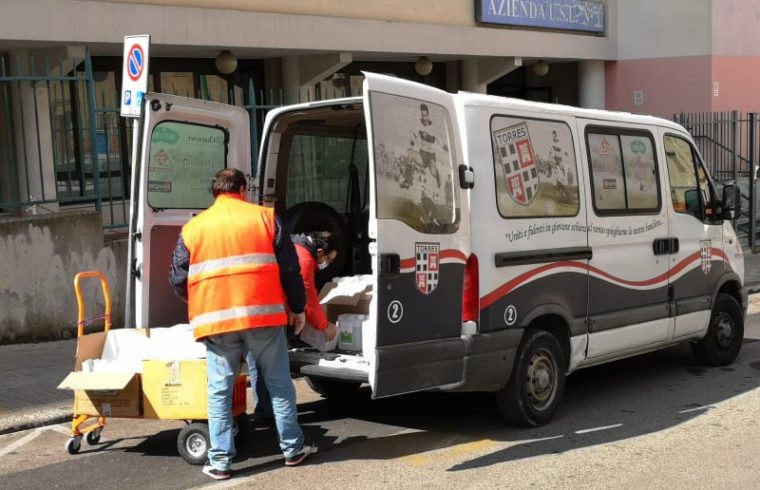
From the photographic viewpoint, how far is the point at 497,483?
5.16 meters

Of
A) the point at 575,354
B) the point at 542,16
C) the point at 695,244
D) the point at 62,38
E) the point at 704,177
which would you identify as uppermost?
the point at 542,16

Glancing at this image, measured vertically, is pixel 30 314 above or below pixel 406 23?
below

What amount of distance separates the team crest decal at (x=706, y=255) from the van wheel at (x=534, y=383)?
206 centimetres

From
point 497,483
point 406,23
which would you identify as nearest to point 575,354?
point 497,483

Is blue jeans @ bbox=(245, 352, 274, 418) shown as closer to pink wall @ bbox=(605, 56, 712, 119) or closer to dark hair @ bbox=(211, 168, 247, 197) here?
dark hair @ bbox=(211, 168, 247, 197)

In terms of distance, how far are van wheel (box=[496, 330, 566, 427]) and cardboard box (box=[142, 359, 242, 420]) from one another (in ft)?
6.47

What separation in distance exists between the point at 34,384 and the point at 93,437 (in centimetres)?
213

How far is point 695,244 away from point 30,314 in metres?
6.50

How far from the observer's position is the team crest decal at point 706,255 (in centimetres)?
772

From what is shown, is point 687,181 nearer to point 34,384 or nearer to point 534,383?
point 534,383

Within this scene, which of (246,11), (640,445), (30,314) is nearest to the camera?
(640,445)

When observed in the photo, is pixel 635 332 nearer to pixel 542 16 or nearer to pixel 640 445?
pixel 640 445

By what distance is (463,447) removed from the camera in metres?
5.86

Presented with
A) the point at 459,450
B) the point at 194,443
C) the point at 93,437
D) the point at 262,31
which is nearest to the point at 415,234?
the point at 459,450
